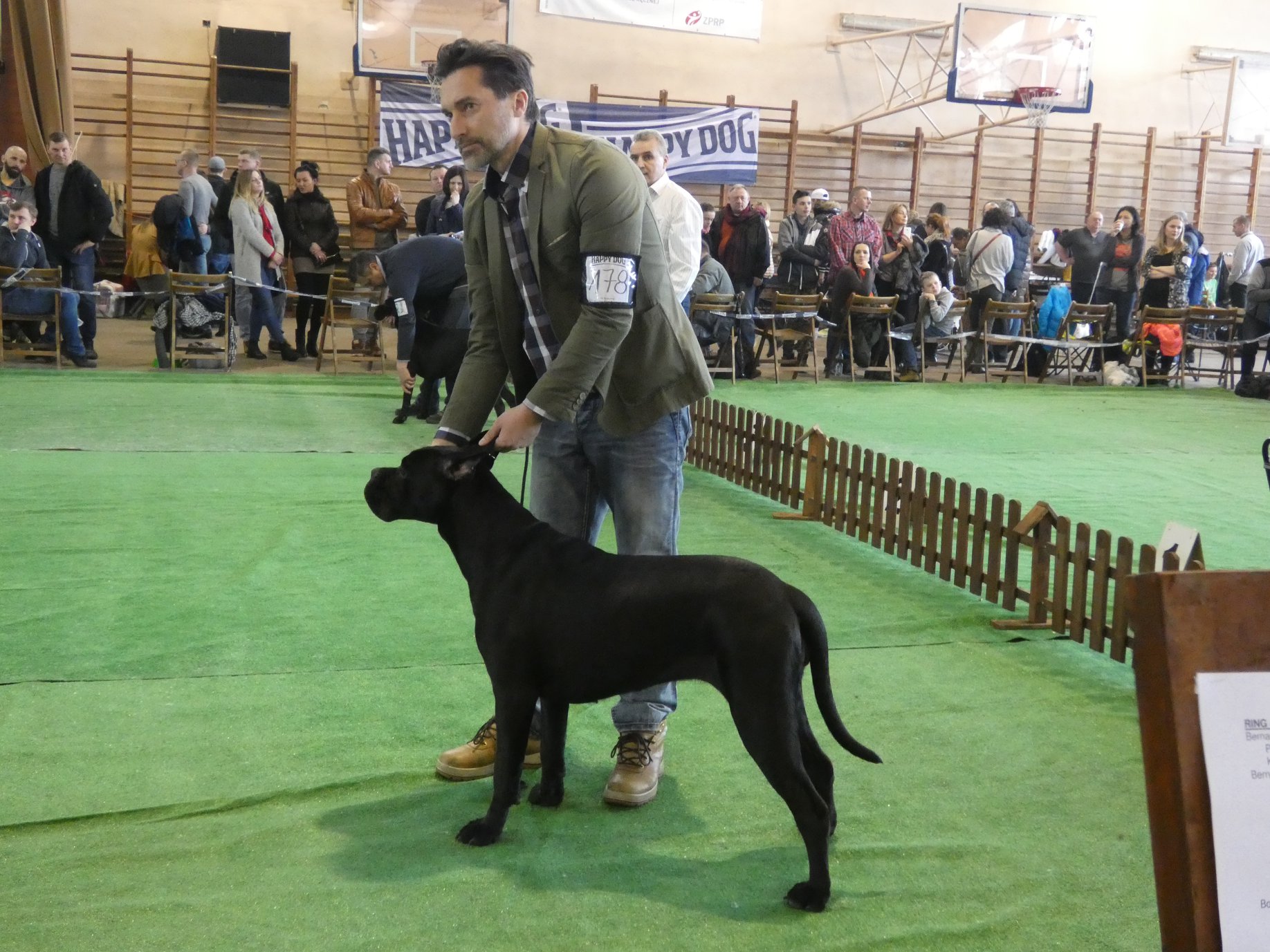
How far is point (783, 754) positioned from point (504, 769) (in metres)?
0.62

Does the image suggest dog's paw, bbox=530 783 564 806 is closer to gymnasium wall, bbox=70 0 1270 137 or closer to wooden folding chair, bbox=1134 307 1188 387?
wooden folding chair, bbox=1134 307 1188 387

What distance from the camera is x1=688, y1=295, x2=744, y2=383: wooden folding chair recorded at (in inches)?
441

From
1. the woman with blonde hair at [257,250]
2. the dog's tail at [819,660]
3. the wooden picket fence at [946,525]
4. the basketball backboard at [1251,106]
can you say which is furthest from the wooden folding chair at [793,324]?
the basketball backboard at [1251,106]

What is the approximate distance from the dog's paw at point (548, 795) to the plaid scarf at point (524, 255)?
0.93m

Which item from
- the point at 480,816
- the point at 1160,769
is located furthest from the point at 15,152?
the point at 1160,769

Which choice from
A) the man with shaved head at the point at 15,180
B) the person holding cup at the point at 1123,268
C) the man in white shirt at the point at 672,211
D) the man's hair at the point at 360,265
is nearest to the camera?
the man in white shirt at the point at 672,211

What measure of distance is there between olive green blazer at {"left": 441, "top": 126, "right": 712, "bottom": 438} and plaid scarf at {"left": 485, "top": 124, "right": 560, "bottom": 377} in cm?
2

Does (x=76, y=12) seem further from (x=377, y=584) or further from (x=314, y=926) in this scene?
(x=314, y=926)

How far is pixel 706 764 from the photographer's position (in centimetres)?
310

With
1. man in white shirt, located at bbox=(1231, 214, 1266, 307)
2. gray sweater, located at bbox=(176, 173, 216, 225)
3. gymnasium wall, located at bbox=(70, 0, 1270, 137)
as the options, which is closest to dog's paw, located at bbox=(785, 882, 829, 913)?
gray sweater, located at bbox=(176, 173, 216, 225)

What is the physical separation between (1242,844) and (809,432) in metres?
4.93

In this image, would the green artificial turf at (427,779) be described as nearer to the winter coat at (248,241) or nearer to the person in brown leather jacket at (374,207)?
the winter coat at (248,241)

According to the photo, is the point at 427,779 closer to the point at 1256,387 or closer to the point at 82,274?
the point at 82,274

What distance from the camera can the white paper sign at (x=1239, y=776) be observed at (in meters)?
1.31
